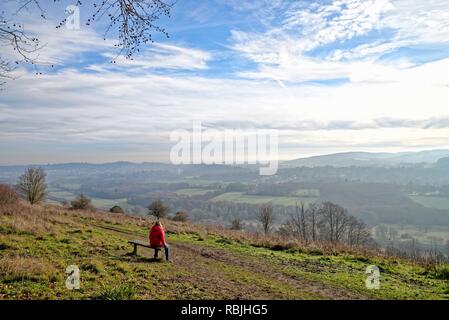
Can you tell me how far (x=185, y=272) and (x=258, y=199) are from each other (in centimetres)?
12901

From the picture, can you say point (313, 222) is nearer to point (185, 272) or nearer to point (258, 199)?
point (185, 272)

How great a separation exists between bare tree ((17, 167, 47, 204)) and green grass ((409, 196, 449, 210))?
123641 mm

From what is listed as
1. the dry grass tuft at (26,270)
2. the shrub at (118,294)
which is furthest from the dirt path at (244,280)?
the dry grass tuft at (26,270)

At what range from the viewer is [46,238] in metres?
15.9

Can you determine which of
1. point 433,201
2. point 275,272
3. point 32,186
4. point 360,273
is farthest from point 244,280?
point 433,201

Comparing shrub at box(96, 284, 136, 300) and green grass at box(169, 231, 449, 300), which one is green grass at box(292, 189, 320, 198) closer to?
green grass at box(169, 231, 449, 300)

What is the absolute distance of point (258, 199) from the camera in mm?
139750

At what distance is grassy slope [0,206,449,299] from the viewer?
9162 millimetres

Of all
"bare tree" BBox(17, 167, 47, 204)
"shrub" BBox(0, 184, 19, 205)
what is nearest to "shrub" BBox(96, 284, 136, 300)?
"shrub" BBox(0, 184, 19, 205)
